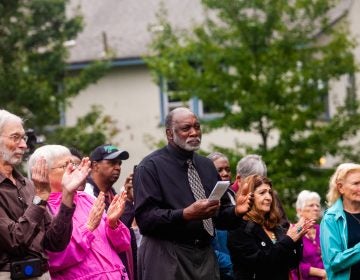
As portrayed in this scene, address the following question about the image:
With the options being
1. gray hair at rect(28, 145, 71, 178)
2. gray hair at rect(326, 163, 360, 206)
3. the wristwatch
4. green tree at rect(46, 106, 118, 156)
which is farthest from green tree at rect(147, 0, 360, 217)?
the wristwatch

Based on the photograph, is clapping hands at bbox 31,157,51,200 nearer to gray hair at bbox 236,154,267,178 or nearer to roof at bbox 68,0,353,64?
gray hair at bbox 236,154,267,178

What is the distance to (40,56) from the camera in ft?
95.7

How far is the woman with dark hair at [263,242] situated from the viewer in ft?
33.1

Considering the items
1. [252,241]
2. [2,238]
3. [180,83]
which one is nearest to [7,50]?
[180,83]

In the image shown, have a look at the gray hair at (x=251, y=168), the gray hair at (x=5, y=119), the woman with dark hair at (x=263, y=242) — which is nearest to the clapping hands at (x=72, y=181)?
the gray hair at (x=5, y=119)

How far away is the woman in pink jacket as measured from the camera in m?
8.69

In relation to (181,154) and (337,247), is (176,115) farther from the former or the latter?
(337,247)

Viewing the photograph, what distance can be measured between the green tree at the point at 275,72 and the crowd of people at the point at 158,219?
40.4 ft

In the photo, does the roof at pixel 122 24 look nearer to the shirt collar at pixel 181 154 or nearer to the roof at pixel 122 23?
the roof at pixel 122 23

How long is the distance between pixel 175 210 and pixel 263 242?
1728 mm

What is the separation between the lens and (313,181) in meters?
23.7

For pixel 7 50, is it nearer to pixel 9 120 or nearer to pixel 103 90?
pixel 103 90

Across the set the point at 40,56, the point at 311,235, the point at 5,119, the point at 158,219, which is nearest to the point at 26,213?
the point at 5,119

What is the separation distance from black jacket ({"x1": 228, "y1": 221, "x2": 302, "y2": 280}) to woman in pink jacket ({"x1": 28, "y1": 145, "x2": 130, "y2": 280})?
50.6 inches
